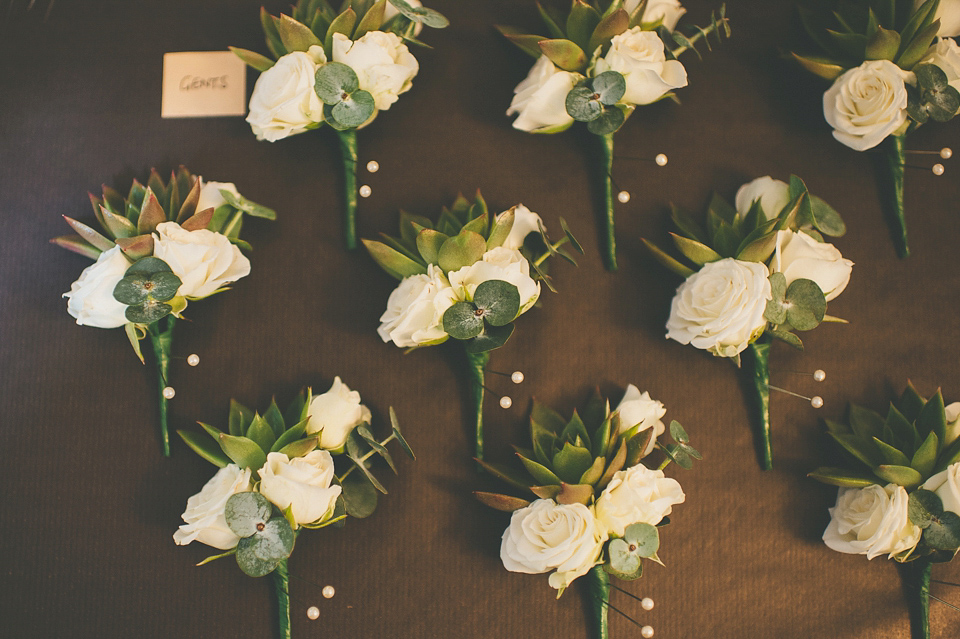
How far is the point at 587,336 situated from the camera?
3.37 ft

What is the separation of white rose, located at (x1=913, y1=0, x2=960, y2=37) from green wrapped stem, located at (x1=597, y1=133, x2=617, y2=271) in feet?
1.84

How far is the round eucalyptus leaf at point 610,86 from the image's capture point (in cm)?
95

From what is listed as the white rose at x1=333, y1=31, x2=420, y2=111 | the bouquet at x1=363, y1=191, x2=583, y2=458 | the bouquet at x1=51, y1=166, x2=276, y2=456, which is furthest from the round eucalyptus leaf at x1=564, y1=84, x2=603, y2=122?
the bouquet at x1=51, y1=166, x2=276, y2=456

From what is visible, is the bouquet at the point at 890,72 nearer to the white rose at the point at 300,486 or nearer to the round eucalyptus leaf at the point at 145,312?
the white rose at the point at 300,486

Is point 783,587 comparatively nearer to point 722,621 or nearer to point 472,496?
point 722,621

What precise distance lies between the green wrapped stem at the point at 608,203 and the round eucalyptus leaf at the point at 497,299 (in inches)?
9.0

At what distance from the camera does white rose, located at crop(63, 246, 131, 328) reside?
2.99 ft

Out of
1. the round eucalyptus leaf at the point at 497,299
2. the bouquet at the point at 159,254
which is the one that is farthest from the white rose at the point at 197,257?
the round eucalyptus leaf at the point at 497,299

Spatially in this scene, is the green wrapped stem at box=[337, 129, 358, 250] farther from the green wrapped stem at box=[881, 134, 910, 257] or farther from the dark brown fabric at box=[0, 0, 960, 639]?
the green wrapped stem at box=[881, 134, 910, 257]

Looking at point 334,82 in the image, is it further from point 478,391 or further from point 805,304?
point 805,304

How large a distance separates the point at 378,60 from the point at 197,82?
359 mm

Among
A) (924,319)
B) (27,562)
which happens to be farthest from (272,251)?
(924,319)

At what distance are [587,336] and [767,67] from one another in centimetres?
59

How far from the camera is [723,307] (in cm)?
90
